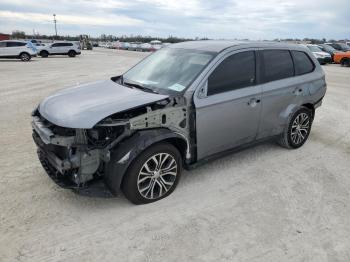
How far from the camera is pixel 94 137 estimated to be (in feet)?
11.8

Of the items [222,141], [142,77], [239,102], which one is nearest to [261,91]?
[239,102]

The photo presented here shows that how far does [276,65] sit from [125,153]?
9.23 ft

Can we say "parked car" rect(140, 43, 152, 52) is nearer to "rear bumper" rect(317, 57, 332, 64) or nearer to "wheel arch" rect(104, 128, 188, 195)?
"rear bumper" rect(317, 57, 332, 64)

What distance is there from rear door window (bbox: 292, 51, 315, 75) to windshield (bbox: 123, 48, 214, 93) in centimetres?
182

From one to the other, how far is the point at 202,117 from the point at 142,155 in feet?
3.04

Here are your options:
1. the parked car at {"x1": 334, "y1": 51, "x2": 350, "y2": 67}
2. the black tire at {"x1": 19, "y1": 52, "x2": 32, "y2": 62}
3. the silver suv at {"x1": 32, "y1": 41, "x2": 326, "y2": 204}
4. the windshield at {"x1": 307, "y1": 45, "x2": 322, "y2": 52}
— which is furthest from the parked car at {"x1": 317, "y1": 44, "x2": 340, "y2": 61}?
the black tire at {"x1": 19, "y1": 52, "x2": 32, "y2": 62}

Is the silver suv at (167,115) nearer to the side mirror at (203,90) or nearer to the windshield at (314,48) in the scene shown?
the side mirror at (203,90)

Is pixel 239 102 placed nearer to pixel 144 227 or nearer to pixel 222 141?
pixel 222 141

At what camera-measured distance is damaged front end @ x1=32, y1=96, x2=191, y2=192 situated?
3451mm

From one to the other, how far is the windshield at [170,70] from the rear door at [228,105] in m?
0.23

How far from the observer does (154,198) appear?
389cm

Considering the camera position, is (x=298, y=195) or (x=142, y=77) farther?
(x=142, y=77)

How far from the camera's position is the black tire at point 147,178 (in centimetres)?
359

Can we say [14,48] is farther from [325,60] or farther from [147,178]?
[147,178]
